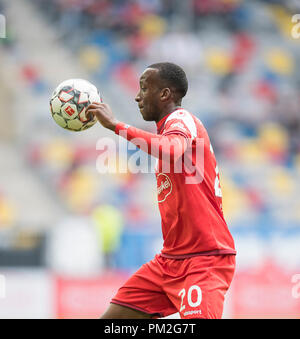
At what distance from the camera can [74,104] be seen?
4.59 meters

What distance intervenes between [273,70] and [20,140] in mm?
6734

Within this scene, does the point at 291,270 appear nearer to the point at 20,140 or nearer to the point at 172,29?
the point at 20,140

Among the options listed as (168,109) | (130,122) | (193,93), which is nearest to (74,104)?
(168,109)

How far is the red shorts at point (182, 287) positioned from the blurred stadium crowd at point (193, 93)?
7.28m

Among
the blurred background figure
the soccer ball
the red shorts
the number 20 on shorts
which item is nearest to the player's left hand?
the soccer ball

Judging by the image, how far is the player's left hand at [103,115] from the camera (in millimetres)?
4191

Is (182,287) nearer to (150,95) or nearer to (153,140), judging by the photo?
(153,140)

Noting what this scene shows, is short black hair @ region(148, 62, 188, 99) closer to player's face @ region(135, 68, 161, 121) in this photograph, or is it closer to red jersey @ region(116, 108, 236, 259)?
player's face @ region(135, 68, 161, 121)

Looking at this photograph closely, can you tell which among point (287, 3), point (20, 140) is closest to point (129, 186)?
point (20, 140)

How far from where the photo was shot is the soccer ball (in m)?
4.58

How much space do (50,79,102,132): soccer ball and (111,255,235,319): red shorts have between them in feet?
3.74

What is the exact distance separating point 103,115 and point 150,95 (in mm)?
492

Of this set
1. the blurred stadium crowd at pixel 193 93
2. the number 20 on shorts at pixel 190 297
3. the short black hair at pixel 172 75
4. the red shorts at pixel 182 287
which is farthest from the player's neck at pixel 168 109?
the blurred stadium crowd at pixel 193 93
